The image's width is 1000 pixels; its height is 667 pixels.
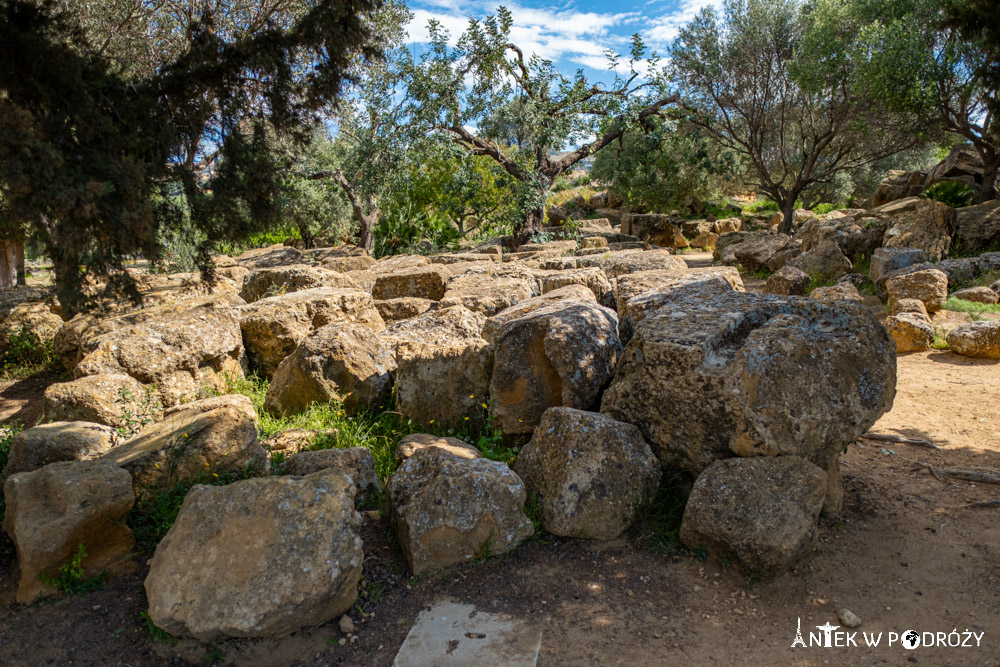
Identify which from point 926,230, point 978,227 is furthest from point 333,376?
point 978,227

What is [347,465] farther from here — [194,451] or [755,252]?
[755,252]

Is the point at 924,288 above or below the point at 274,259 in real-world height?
below

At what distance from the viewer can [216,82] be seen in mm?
4086

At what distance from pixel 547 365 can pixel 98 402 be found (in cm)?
379

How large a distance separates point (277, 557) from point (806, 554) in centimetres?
306

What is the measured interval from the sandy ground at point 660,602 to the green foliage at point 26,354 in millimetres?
5197

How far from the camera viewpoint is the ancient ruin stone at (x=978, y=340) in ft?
24.6

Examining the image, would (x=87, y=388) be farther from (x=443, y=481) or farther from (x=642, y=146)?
(x=642, y=146)

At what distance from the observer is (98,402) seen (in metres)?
5.23

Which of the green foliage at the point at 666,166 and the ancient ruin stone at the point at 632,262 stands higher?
the green foliage at the point at 666,166

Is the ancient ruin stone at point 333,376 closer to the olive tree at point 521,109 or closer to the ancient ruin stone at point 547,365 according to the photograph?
the ancient ruin stone at point 547,365

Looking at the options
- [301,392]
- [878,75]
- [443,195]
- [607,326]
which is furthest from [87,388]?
[878,75]

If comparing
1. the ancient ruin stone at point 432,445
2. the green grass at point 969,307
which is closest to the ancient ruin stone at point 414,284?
the ancient ruin stone at point 432,445

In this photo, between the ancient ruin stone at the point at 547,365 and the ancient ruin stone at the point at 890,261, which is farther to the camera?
the ancient ruin stone at the point at 890,261
